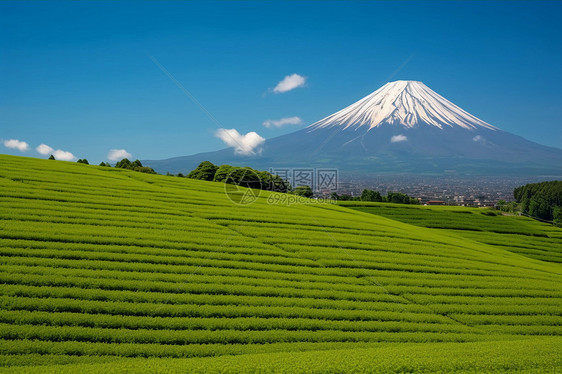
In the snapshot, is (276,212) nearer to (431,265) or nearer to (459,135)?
(431,265)

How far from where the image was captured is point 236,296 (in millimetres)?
9391

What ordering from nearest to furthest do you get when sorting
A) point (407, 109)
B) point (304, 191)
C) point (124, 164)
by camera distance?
point (124, 164) → point (304, 191) → point (407, 109)

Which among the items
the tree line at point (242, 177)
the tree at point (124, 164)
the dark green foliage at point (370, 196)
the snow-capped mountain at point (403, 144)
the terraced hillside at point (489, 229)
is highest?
the snow-capped mountain at point (403, 144)

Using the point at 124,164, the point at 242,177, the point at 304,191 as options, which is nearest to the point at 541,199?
the point at 304,191

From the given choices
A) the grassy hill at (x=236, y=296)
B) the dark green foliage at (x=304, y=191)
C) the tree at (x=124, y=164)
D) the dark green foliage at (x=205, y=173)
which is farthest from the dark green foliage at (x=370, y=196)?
the grassy hill at (x=236, y=296)

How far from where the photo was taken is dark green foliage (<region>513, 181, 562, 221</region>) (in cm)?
6009

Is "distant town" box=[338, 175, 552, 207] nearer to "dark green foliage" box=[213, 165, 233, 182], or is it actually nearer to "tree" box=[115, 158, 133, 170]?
"dark green foliage" box=[213, 165, 233, 182]

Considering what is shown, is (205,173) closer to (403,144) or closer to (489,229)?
(489,229)

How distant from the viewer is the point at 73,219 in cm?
1261

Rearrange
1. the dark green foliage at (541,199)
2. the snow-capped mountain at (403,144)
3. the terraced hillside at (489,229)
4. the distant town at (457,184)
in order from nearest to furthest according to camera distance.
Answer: the terraced hillside at (489,229)
the dark green foliage at (541,199)
the distant town at (457,184)
the snow-capped mountain at (403,144)

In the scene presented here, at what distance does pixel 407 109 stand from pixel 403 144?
73.7ft

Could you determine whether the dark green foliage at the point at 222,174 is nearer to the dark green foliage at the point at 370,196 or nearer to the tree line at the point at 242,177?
the tree line at the point at 242,177

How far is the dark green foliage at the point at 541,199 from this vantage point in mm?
60094

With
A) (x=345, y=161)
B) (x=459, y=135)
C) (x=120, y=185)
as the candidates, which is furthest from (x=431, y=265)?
(x=459, y=135)
